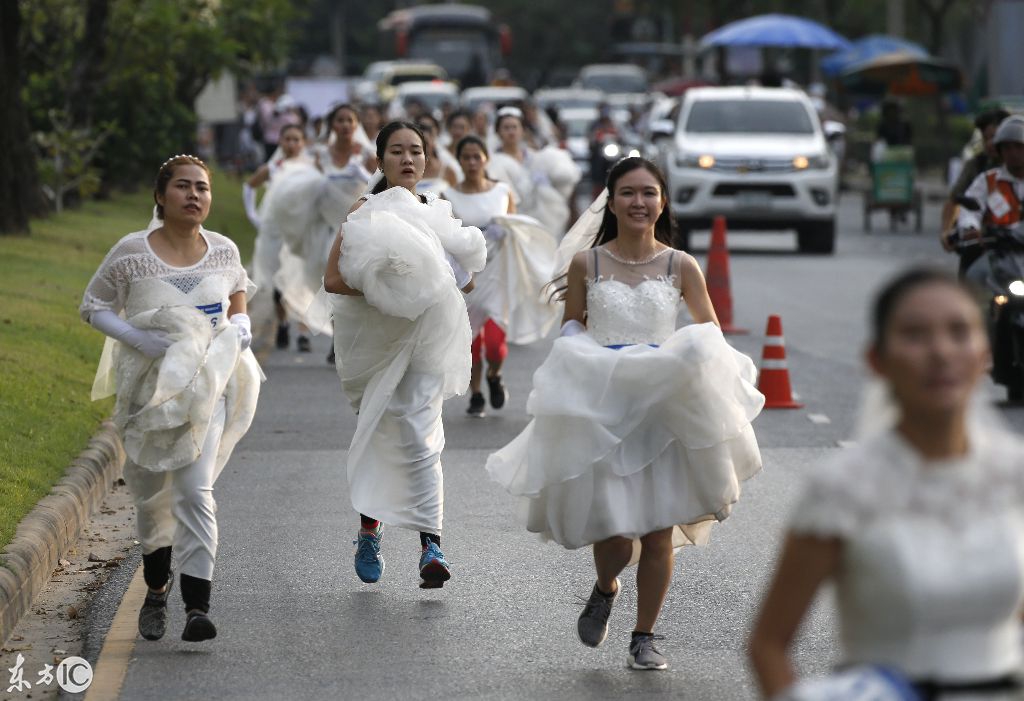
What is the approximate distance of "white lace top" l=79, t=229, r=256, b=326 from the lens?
6.96 meters

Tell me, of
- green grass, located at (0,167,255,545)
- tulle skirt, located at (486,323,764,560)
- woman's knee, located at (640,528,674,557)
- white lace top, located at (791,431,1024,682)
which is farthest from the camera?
green grass, located at (0,167,255,545)

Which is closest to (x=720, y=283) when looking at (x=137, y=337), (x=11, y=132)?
(x=11, y=132)

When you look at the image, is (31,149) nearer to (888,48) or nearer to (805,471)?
(805,471)

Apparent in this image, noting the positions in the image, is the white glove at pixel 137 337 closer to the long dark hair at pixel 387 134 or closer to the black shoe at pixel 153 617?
the black shoe at pixel 153 617

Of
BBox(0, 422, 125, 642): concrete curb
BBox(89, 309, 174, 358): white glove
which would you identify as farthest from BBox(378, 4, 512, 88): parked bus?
BBox(89, 309, 174, 358): white glove

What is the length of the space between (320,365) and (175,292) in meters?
8.44

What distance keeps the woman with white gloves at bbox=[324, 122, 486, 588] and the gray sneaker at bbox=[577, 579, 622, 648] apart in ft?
4.07

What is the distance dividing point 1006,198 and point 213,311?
6.88 meters

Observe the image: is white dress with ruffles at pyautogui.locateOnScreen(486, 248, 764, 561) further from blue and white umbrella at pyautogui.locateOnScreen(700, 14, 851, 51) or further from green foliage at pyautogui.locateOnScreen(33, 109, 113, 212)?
blue and white umbrella at pyautogui.locateOnScreen(700, 14, 851, 51)

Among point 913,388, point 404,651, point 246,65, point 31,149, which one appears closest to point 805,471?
point 404,651

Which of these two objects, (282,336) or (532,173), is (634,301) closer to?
(282,336)

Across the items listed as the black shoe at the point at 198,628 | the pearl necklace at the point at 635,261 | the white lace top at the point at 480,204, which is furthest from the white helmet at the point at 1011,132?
the black shoe at the point at 198,628

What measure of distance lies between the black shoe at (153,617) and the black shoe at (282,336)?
381 inches

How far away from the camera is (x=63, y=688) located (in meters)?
6.44
